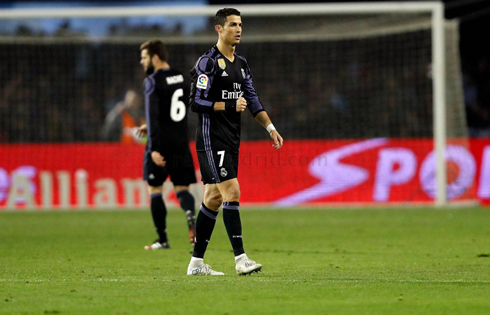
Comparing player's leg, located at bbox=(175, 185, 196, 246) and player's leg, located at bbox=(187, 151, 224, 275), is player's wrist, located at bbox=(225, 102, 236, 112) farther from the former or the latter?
player's leg, located at bbox=(175, 185, 196, 246)

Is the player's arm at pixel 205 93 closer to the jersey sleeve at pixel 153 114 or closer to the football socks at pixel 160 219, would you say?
the jersey sleeve at pixel 153 114

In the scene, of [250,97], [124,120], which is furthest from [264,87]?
[250,97]

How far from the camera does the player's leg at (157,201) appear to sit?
→ 370 inches

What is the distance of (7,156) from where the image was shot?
1659 centimetres

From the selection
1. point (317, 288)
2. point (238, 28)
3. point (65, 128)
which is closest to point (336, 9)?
point (65, 128)

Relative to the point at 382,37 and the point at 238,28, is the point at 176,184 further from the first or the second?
the point at 382,37

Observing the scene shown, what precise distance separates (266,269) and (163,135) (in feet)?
9.60

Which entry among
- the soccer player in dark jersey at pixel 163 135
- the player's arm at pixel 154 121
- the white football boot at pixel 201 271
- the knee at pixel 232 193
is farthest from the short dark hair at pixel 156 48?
the white football boot at pixel 201 271

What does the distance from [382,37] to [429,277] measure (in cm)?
1236

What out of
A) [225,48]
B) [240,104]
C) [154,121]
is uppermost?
[225,48]

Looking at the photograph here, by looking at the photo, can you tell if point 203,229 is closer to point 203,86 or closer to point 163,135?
point 203,86

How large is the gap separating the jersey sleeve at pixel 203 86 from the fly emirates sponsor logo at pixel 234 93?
18 cm

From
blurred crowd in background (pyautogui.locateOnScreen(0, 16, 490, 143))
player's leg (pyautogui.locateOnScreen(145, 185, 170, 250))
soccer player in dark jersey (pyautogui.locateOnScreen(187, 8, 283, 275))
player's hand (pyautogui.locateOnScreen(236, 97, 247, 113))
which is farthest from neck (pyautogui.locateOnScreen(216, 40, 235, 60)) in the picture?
blurred crowd in background (pyautogui.locateOnScreen(0, 16, 490, 143))

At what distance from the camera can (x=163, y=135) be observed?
9.51 meters
